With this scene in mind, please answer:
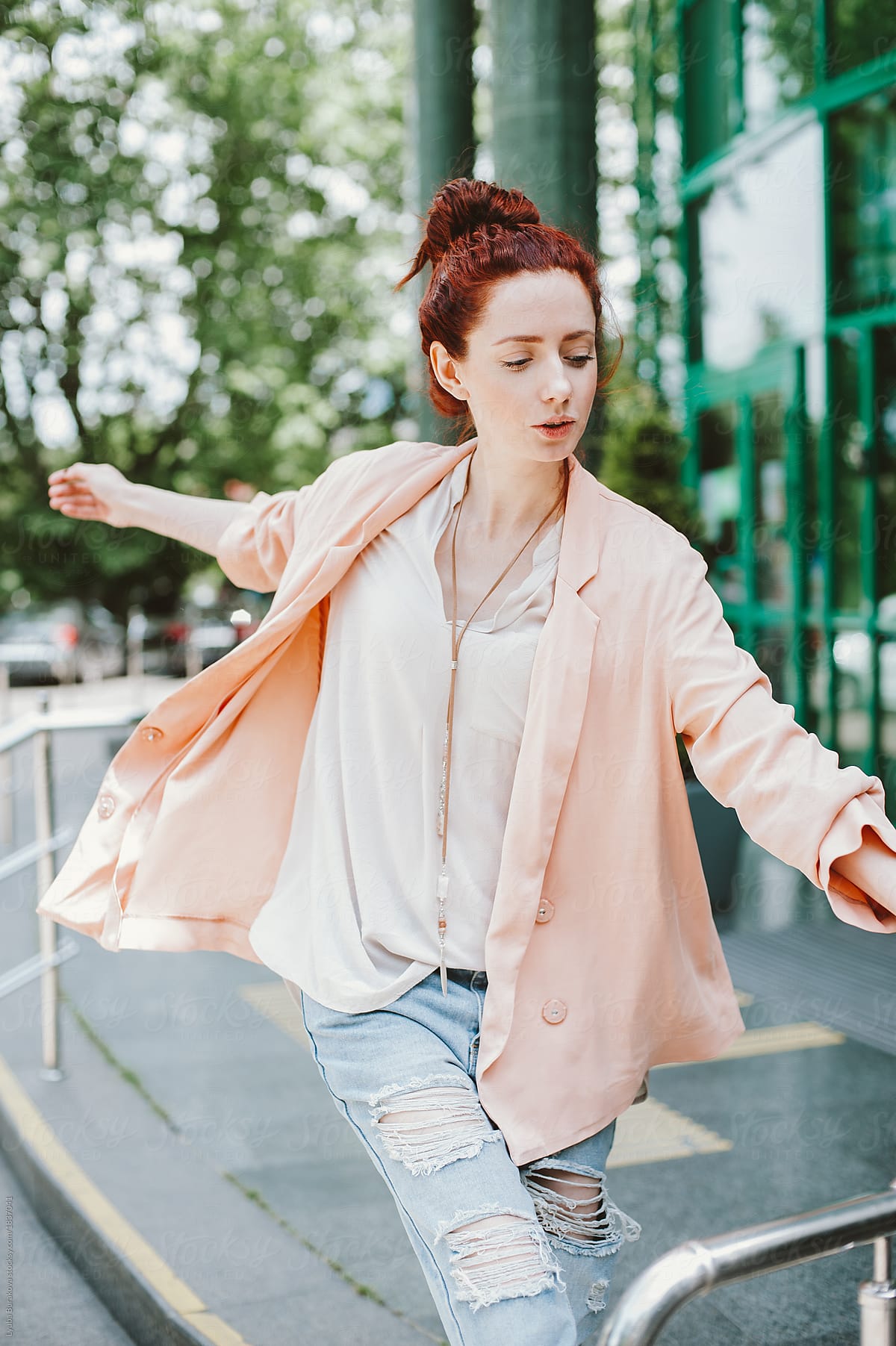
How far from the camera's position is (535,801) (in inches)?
79.7

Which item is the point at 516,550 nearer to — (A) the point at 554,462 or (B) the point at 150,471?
(A) the point at 554,462

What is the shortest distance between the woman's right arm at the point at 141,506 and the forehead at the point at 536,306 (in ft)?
2.47

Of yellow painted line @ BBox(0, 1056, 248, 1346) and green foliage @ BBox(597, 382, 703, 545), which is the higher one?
green foliage @ BBox(597, 382, 703, 545)

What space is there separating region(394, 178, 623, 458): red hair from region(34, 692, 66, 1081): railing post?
279cm

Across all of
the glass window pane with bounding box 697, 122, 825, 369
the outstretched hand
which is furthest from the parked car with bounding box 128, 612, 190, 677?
the outstretched hand

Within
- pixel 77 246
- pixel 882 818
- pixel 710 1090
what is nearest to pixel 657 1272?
pixel 882 818

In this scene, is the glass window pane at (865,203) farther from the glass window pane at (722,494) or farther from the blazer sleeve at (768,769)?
the blazer sleeve at (768,769)

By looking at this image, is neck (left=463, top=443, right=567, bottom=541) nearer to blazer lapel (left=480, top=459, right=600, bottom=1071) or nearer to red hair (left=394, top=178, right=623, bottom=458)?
red hair (left=394, top=178, right=623, bottom=458)

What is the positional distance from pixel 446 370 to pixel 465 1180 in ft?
4.03

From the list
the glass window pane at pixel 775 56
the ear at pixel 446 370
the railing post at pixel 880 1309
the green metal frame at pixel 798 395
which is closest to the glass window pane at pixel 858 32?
the green metal frame at pixel 798 395

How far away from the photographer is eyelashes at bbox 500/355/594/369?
2.08 meters

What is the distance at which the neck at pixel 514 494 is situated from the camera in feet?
7.30

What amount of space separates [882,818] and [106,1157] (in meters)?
2.98

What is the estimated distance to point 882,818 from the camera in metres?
1.76
